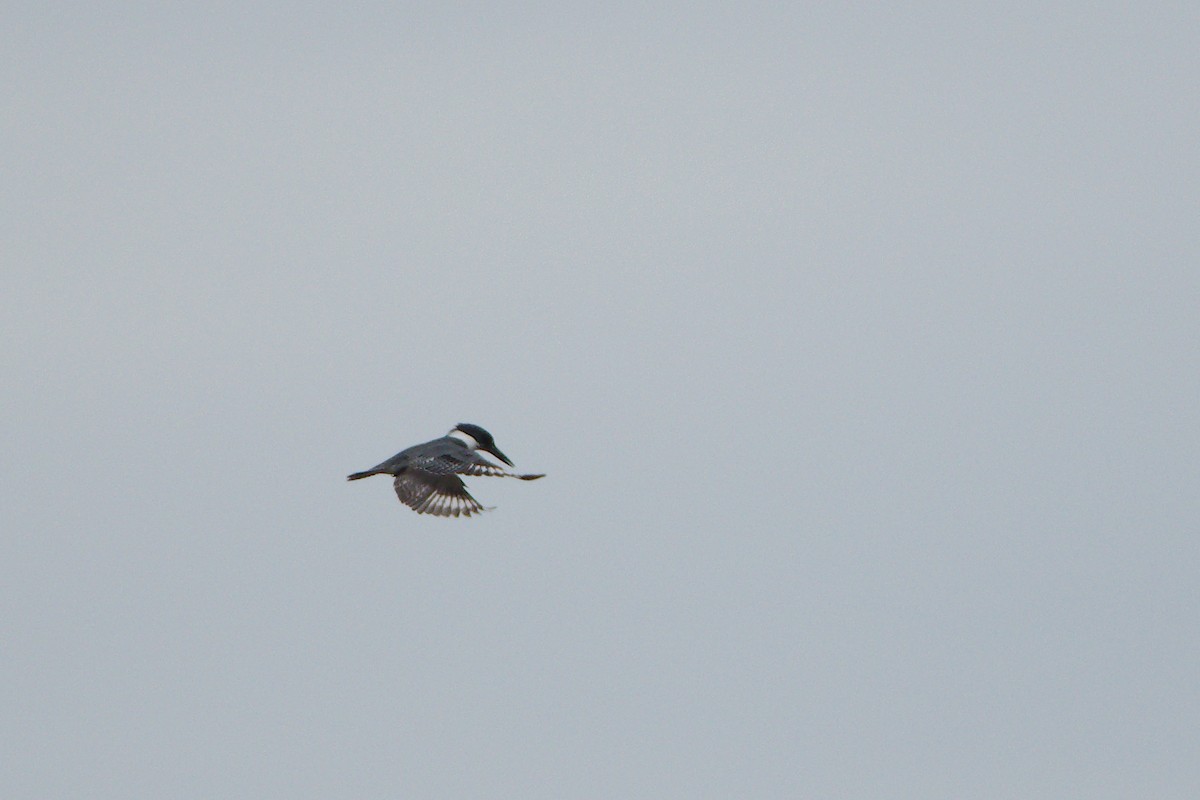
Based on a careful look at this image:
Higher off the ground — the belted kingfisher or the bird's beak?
the bird's beak

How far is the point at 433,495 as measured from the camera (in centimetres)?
2695

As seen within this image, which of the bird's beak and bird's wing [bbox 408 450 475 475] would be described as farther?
the bird's beak

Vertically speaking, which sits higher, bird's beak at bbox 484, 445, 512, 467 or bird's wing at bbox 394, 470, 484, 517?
bird's beak at bbox 484, 445, 512, 467

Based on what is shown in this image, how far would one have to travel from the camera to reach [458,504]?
2702 cm

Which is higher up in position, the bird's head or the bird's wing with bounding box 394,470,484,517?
the bird's head

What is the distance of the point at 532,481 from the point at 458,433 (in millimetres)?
4238

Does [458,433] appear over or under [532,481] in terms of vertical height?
over

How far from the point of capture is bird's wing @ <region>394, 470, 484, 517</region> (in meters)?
A: 26.8

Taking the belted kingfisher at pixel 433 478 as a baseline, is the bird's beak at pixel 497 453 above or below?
above

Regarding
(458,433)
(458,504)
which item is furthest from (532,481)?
(458,433)

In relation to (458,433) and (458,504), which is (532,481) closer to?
(458,504)

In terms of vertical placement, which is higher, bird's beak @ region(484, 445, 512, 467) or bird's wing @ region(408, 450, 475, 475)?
bird's beak @ region(484, 445, 512, 467)

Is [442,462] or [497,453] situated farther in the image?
[497,453]

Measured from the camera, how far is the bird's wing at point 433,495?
26797mm
